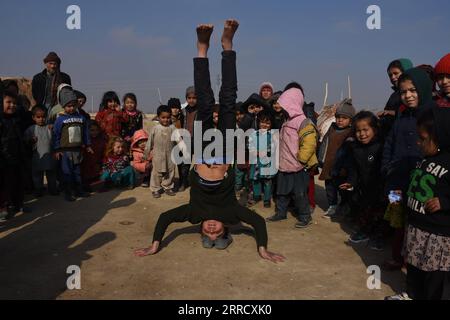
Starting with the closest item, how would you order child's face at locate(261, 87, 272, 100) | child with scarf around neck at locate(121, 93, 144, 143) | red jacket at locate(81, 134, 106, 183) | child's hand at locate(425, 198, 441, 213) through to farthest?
child's hand at locate(425, 198, 441, 213) → red jacket at locate(81, 134, 106, 183) → child's face at locate(261, 87, 272, 100) → child with scarf around neck at locate(121, 93, 144, 143)

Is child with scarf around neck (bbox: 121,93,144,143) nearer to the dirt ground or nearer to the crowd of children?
the crowd of children

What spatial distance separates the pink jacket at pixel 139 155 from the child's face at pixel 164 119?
87 centimetres

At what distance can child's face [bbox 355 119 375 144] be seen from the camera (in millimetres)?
4184

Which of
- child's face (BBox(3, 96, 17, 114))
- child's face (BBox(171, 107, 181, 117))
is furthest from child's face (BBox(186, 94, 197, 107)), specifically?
child's face (BBox(3, 96, 17, 114))

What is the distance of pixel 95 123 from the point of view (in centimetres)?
747

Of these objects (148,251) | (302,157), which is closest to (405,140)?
(302,157)

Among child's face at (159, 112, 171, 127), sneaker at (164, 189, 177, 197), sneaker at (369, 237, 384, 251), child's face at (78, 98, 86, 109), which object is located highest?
child's face at (78, 98, 86, 109)

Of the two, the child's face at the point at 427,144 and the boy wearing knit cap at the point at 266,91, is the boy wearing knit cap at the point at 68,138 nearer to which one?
the boy wearing knit cap at the point at 266,91

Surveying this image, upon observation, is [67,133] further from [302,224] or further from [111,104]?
[302,224]

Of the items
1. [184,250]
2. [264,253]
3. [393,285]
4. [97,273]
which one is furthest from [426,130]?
[97,273]

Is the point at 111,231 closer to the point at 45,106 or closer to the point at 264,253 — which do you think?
the point at 264,253

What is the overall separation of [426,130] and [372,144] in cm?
162

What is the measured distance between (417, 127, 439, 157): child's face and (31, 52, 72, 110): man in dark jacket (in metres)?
6.47

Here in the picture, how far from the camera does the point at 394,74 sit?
4.54m
